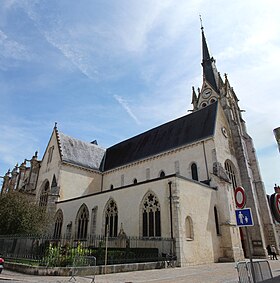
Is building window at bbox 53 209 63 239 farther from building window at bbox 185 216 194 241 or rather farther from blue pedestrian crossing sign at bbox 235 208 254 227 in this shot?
blue pedestrian crossing sign at bbox 235 208 254 227

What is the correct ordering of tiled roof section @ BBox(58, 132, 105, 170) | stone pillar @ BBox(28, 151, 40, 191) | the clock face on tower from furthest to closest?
the clock face on tower
stone pillar @ BBox(28, 151, 40, 191)
tiled roof section @ BBox(58, 132, 105, 170)

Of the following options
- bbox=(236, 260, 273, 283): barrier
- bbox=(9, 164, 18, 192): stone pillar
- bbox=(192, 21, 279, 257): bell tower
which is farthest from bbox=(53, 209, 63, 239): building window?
bbox=(236, 260, 273, 283): barrier

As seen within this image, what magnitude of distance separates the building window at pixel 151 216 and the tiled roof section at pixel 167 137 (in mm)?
8174

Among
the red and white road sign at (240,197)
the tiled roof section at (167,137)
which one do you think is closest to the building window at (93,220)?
the tiled roof section at (167,137)

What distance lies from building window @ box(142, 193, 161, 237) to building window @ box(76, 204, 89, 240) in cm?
697

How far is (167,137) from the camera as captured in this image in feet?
82.6

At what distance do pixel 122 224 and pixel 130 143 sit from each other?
48.9ft

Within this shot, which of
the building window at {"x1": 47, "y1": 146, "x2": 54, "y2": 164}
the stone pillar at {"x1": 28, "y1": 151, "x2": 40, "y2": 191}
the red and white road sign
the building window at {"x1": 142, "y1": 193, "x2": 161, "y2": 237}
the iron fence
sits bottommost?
the iron fence

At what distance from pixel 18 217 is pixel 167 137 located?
15.6 metres

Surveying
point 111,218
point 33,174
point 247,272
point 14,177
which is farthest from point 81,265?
point 14,177

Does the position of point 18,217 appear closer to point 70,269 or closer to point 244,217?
point 70,269

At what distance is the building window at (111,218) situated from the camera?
694 inches

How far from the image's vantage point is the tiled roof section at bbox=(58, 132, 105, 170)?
1083 inches

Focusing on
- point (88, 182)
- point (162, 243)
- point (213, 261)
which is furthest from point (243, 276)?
point (88, 182)
